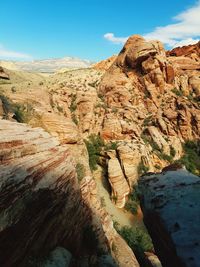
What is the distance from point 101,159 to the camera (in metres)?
31.2

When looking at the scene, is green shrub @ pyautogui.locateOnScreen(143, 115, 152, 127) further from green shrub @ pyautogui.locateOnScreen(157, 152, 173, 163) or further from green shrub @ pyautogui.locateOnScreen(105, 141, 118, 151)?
green shrub @ pyautogui.locateOnScreen(105, 141, 118, 151)

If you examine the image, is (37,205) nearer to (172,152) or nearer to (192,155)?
(172,152)

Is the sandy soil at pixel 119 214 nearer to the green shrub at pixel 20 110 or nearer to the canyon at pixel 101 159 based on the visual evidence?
the canyon at pixel 101 159

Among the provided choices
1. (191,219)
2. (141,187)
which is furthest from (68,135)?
(191,219)

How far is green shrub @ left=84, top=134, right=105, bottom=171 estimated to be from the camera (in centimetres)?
3086

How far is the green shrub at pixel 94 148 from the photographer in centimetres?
3086

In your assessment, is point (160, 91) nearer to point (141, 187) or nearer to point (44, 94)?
point (44, 94)

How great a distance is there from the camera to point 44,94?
31297 mm

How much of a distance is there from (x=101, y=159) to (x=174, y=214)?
2835 centimetres

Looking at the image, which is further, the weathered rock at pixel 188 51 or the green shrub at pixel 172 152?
the weathered rock at pixel 188 51

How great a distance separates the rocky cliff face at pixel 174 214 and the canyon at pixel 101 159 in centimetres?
1

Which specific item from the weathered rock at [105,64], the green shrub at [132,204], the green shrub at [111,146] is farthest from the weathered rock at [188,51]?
the green shrub at [132,204]

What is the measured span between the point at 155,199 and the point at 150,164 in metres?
27.5

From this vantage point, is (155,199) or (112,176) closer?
(155,199)
